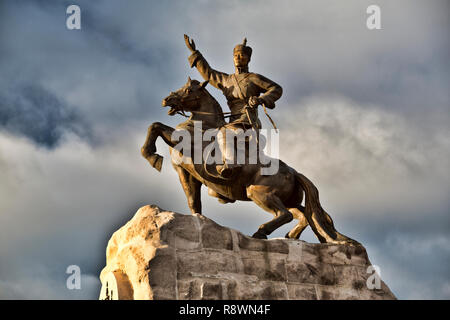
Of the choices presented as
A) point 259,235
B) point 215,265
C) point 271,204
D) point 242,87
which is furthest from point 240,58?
point 215,265

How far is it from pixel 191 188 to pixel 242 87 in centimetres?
176

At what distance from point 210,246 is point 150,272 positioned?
86cm

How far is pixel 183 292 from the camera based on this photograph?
7711mm

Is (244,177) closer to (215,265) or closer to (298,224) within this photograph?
(298,224)

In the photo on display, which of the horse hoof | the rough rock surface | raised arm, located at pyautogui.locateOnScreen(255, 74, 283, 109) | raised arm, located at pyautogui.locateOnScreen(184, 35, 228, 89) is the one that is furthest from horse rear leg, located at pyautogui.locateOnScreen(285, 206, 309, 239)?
raised arm, located at pyautogui.locateOnScreen(184, 35, 228, 89)

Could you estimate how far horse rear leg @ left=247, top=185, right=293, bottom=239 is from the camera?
9.42 m

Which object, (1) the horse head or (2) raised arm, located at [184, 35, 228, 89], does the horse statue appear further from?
(2) raised arm, located at [184, 35, 228, 89]

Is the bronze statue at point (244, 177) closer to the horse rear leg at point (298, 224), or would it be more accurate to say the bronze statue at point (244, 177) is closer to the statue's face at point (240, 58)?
the horse rear leg at point (298, 224)

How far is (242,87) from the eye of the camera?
1058cm

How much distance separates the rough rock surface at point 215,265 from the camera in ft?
25.6

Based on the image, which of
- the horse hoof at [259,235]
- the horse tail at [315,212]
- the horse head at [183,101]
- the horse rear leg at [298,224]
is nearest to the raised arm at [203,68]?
the horse head at [183,101]
